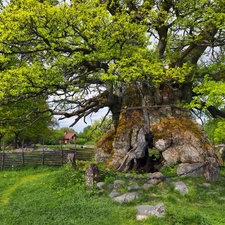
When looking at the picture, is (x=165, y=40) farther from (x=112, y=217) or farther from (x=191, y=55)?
(x=112, y=217)

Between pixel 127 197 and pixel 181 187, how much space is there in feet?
6.39

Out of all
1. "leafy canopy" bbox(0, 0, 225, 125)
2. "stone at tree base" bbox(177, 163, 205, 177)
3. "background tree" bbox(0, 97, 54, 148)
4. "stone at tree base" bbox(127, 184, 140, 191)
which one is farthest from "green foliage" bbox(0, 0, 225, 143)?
"stone at tree base" bbox(127, 184, 140, 191)

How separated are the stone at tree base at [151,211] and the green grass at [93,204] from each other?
0.51 ft

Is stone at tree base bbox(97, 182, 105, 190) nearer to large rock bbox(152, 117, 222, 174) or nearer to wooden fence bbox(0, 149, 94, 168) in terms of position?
large rock bbox(152, 117, 222, 174)

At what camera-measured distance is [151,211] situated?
723cm

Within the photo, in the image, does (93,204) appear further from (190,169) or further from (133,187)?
(190,169)

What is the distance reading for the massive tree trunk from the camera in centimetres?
1124

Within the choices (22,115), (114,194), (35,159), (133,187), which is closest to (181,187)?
(133,187)

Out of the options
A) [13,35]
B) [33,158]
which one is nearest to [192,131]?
[13,35]

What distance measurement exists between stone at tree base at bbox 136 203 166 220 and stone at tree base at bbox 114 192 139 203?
70 cm

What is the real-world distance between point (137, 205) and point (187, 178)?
2.66 metres

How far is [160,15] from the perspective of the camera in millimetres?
11883

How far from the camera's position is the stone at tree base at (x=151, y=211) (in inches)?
279

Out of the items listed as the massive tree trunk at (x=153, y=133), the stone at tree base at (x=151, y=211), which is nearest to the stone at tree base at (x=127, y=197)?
the stone at tree base at (x=151, y=211)
